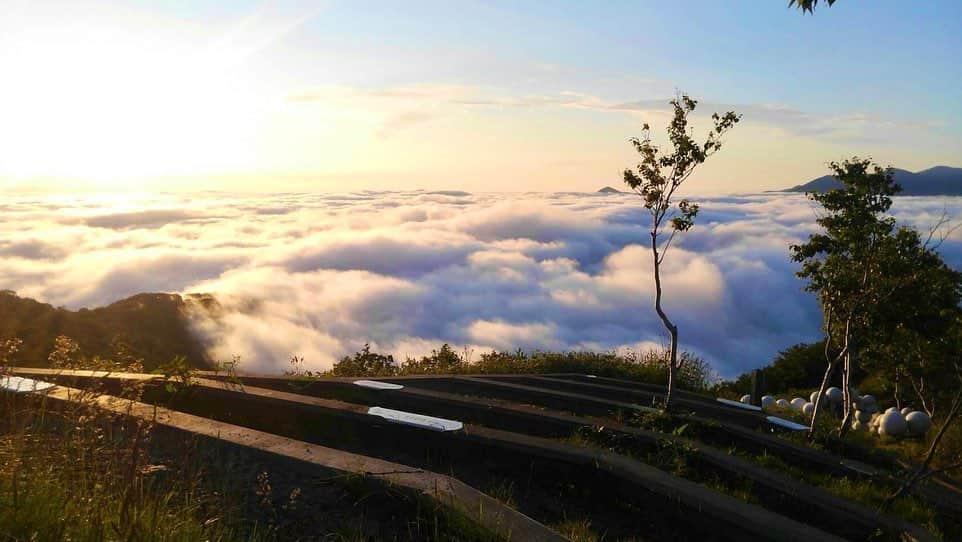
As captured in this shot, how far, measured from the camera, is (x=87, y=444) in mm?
3818

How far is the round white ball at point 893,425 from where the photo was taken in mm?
18616

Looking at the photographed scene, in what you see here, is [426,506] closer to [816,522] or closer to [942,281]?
[816,522]

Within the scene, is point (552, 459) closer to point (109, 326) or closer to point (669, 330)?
point (669, 330)

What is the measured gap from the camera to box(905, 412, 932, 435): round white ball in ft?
60.9

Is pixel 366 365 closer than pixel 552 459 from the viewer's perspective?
No

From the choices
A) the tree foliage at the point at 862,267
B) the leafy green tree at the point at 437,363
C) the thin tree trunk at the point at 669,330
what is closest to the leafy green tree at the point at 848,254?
the tree foliage at the point at 862,267

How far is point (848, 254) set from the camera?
12234mm

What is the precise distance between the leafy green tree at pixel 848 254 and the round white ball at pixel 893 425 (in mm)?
6650

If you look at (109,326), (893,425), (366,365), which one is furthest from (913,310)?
(109,326)

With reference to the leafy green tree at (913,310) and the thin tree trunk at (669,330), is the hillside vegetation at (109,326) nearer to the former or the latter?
the thin tree trunk at (669,330)

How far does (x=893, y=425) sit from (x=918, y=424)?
58 cm

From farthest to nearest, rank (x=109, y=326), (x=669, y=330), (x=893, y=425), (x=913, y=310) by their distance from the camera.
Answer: (x=109, y=326) < (x=893, y=425) < (x=913, y=310) < (x=669, y=330)

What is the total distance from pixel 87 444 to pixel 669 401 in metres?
7.14

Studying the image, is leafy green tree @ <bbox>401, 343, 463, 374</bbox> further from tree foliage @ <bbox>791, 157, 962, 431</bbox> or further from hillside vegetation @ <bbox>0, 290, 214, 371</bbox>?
tree foliage @ <bbox>791, 157, 962, 431</bbox>
